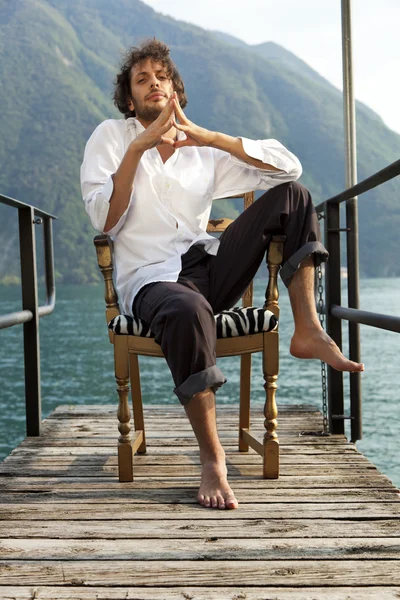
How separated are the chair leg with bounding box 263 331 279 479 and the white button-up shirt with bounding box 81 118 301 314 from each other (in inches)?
13.7

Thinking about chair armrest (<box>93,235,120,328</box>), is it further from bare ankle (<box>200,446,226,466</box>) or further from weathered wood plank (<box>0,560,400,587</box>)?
weathered wood plank (<box>0,560,400,587</box>)

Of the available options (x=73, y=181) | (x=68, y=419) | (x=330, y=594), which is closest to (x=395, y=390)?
(x=68, y=419)

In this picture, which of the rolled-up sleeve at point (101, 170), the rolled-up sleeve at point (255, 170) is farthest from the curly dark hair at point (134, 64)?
the rolled-up sleeve at point (255, 170)

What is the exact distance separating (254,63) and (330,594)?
360 ft

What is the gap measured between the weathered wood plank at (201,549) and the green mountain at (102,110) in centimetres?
6150

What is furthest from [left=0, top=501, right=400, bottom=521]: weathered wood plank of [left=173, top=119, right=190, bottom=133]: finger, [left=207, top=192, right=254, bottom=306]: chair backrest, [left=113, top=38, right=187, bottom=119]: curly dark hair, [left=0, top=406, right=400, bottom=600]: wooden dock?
[left=113, top=38, right=187, bottom=119]: curly dark hair

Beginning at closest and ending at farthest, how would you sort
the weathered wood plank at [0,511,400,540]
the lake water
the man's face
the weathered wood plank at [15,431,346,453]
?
the weathered wood plank at [0,511,400,540] < the man's face < the weathered wood plank at [15,431,346,453] < the lake water

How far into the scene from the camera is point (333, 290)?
8.78 ft

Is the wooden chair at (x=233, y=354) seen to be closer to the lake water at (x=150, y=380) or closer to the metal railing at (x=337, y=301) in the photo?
the metal railing at (x=337, y=301)

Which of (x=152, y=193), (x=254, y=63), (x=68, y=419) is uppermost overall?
(x=254, y=63)

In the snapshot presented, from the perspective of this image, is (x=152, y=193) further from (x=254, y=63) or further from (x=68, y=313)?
(x=254, y=63)

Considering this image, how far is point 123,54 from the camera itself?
A: 8.38ft

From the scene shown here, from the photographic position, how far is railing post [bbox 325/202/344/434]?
2.63 m

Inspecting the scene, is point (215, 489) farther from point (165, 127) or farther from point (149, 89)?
point (149, 89)
